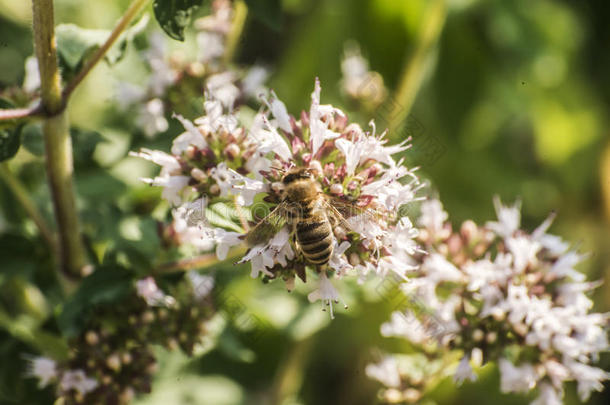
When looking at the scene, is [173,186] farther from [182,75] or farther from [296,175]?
[182,75]

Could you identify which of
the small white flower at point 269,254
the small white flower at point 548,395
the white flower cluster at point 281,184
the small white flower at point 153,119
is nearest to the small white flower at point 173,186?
the white flower cluster at point 281,184

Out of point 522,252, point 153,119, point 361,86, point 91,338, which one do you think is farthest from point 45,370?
point 361,86

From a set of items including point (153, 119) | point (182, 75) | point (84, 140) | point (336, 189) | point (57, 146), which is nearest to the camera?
point (336, 189)

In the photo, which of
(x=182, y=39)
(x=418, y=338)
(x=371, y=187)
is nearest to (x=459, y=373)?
(x=418, y=338)

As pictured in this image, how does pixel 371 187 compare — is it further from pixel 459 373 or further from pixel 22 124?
pixel 22 124

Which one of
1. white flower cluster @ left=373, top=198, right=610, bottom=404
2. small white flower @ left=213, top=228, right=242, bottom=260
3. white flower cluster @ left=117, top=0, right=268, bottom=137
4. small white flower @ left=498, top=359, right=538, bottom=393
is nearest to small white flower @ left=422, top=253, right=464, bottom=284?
white flower cluster @ left=373, top=198, right=610, bottom=404

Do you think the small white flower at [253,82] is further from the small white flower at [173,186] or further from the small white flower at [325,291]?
the small white flower at [325,291]
